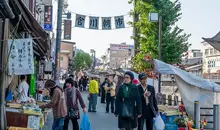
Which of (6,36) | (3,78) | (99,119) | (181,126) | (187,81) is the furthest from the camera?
(99,119)

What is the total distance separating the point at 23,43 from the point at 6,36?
79 centimetres

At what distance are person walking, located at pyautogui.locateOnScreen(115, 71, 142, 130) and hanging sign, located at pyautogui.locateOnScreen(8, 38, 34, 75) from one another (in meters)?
2.15

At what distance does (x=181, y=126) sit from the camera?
442 inches

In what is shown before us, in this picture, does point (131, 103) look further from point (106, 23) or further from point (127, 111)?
point (106, 23)

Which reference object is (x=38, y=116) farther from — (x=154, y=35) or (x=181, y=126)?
(x=154, y=35)

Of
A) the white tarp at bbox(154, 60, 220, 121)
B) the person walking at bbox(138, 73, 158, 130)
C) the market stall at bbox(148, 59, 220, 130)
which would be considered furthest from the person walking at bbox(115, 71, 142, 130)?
the white tarp at bbox(154, 60, 220, 121)

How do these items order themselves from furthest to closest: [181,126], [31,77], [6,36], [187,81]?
[31,77] → [187,81] → [181,126] → [6,36]

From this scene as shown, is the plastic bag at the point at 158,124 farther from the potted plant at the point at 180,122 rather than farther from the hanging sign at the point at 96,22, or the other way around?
the hanging sign at the point at 96,22

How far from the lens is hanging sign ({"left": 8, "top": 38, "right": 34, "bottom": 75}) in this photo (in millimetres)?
8391

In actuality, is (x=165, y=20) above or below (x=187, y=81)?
above

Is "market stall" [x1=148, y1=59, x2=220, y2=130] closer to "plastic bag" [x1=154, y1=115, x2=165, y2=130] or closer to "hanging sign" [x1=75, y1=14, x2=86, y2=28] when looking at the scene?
"plastic bag" [x1=154, y1=115, x2=165, y2=130]

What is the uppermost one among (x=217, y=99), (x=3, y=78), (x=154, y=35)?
(x=154, y=35)

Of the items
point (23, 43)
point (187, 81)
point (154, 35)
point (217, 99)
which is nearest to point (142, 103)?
point (23, 43)

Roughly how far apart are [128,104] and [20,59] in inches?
106
